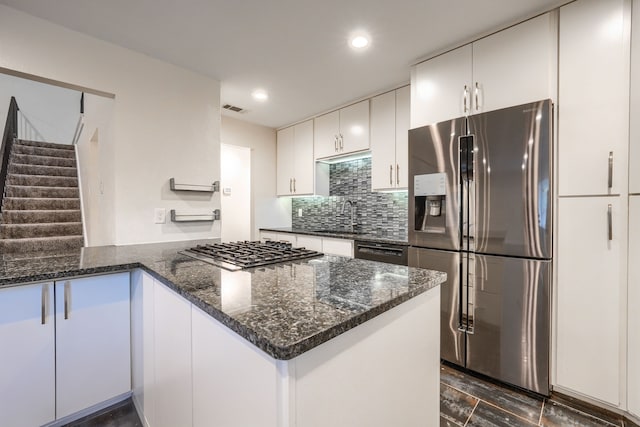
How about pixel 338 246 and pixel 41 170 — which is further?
pixel 41 170

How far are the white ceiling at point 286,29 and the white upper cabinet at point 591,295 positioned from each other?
1.29 metres

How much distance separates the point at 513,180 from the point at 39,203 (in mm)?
5413

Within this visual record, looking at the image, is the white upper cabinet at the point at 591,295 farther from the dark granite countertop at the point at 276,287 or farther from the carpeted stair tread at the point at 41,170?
the carpeted stair tread at the point at 41,170

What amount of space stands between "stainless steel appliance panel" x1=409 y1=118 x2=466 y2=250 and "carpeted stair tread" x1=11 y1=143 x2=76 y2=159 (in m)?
5.52

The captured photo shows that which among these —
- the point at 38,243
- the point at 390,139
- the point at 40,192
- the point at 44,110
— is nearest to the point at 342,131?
the point at 390,139

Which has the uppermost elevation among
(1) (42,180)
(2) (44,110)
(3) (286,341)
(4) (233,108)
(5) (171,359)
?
(2) (44,110)

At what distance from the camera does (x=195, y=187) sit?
2.46 m

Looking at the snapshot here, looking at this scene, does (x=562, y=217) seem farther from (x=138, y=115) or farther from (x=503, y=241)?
(x=138, y=115)

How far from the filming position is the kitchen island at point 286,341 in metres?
0.66

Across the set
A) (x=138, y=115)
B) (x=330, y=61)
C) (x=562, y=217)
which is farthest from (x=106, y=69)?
(x=562, y=217)

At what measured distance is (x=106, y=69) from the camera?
207 cm

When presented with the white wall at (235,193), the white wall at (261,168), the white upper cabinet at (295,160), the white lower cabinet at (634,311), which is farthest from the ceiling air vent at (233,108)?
the white lower cabinet at (634,311)

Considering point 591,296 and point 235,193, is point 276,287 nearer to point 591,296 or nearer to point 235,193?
point 591,296

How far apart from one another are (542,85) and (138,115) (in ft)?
9.24
